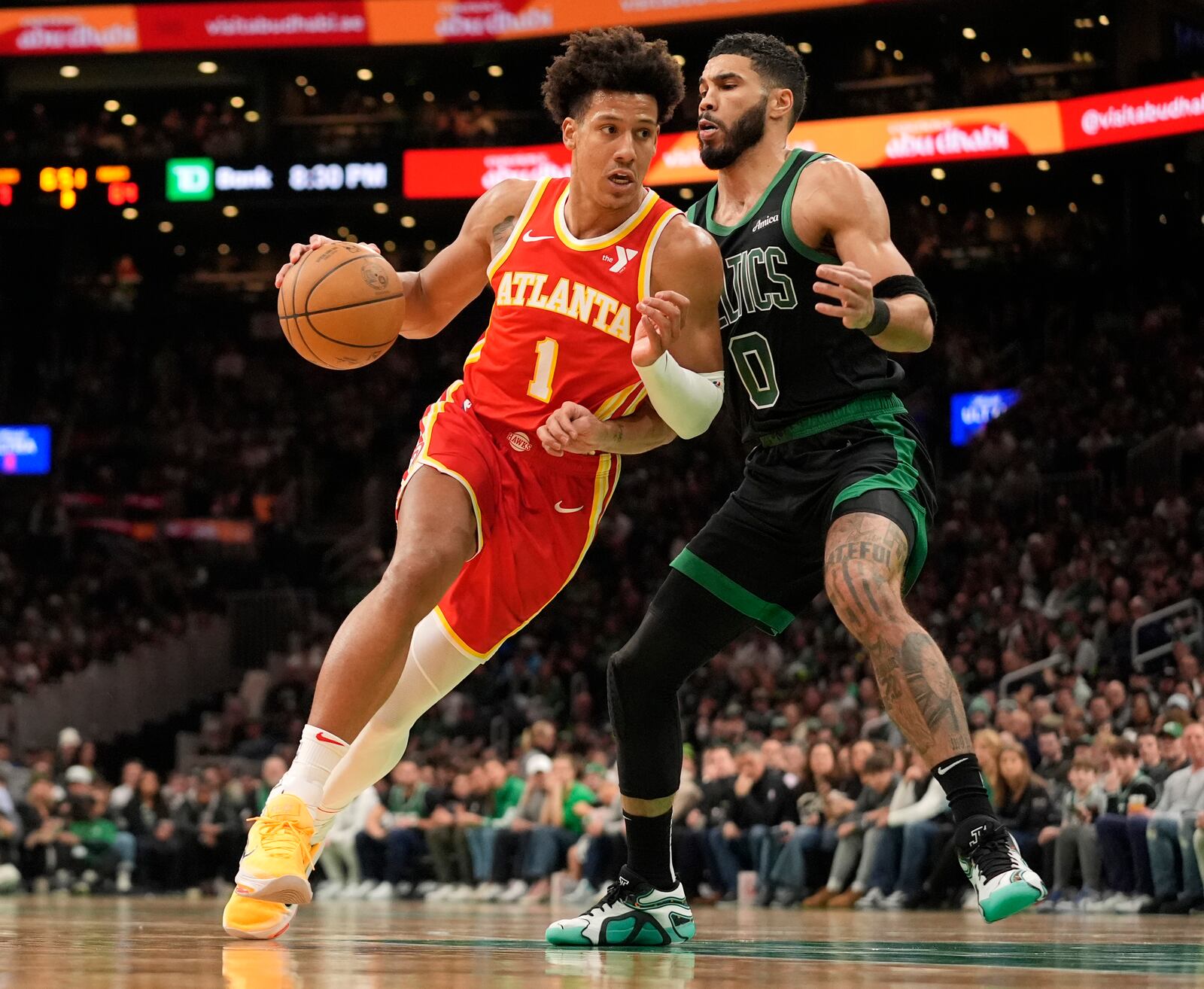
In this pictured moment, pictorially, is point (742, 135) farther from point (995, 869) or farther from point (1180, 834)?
point (1180, 834)

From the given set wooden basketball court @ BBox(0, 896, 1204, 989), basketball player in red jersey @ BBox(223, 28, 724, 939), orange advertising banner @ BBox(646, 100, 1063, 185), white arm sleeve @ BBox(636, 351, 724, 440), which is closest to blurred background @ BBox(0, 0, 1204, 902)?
orange advertising banner @ BBox(646, 100, 1063, 185)

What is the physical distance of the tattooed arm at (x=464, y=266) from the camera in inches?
221

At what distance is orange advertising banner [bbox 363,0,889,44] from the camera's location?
24516 millimetres

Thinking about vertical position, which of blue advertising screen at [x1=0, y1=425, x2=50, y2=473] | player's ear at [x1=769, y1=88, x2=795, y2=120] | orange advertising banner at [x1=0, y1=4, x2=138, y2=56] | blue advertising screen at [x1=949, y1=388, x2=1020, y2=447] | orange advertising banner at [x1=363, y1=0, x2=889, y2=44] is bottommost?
player's ear at [x1=769, y1=88, x2=795, y2=120]

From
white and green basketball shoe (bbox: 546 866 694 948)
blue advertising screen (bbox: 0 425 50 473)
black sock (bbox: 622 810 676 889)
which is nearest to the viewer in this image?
white and green basketball shoe (bbox: 546 866 694 948)

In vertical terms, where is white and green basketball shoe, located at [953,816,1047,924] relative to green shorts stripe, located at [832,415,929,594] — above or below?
below

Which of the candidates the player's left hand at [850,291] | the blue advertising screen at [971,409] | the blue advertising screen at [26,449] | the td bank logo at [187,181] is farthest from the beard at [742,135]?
the blue advertising screen at [26,449]

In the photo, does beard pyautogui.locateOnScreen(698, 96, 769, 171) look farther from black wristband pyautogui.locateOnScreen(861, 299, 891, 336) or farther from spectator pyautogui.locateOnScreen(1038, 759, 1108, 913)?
spectator pyautogui.locateOnScreen(1038, 759, 1108, 913)

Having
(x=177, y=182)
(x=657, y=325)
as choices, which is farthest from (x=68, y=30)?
(x=657, y=325)

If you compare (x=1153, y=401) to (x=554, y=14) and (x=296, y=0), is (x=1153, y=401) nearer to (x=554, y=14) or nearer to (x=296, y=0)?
(x=554, y=14)

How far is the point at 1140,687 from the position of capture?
1303cm

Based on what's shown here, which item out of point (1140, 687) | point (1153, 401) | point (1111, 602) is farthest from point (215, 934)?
point (1153, 401)

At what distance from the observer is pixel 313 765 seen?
4762 mm

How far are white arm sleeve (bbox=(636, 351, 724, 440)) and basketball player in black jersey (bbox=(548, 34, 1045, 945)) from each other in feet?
0.62
